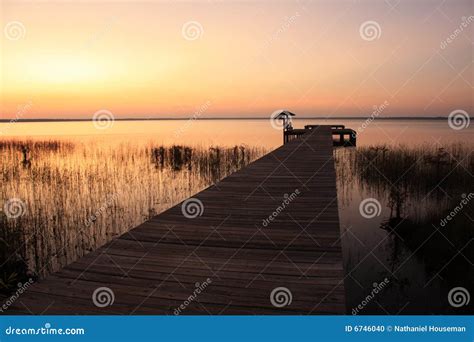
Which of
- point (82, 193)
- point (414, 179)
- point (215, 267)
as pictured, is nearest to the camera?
point (215, 267)

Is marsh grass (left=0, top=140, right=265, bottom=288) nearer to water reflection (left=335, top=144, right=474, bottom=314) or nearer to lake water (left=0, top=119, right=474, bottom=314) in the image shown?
lake water (left=0, top=119, right=474, bottom=314)

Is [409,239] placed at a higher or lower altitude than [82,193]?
lower

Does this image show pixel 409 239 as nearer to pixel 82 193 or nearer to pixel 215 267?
pixel 215 267

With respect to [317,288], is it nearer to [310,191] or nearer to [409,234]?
[310,191]

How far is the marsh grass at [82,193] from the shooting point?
224 inches

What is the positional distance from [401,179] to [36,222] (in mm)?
8975

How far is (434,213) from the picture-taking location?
7078 millimetres

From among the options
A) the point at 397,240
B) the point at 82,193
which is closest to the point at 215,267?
the point at 397,240

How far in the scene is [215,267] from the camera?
270 centimetres

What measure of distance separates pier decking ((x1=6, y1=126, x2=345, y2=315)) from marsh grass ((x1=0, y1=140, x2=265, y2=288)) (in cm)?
249

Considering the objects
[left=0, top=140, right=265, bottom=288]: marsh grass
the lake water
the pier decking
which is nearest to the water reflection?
the lake water

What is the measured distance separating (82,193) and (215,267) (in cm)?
765

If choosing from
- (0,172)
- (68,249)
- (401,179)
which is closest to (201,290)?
(68,249)

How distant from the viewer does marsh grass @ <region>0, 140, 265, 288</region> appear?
5.68m
